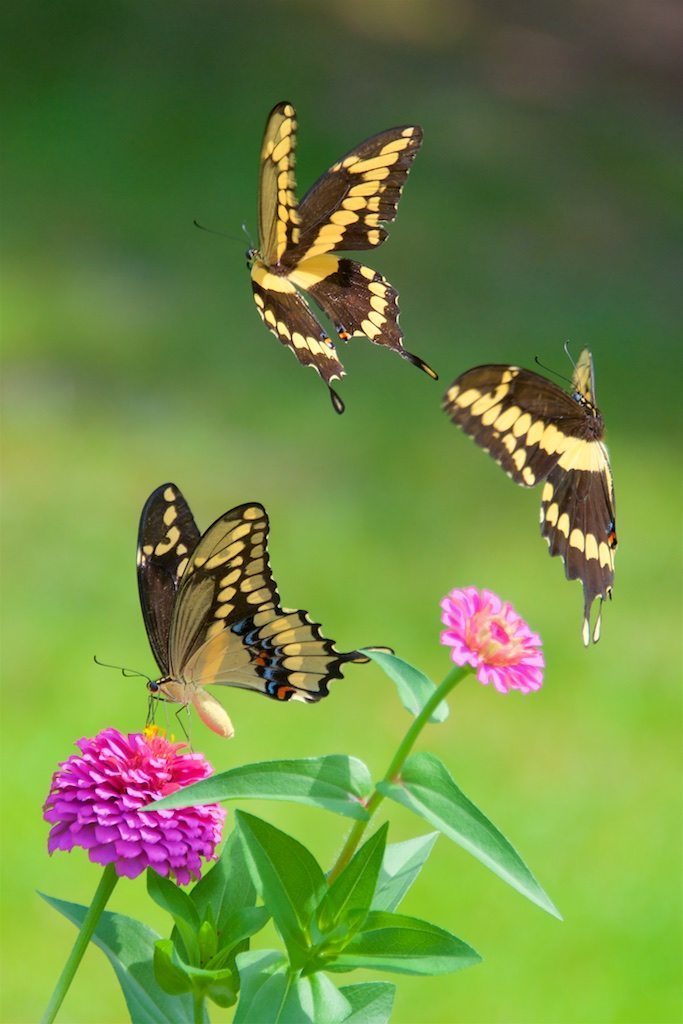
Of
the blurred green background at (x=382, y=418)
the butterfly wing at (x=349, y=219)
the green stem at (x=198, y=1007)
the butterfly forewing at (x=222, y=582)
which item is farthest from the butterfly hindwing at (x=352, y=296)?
the blurred green background at (x=382, y=418)

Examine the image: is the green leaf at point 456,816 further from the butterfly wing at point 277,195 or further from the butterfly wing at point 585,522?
the butterfly wing at point 277,195

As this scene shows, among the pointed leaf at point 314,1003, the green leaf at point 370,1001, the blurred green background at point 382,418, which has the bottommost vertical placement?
the pointed leaf at point 314,1003

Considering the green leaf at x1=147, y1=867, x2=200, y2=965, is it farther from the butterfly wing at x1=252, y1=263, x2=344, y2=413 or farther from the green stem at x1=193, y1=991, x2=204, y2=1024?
the butterfly wing at x1=252, y1=263, x2=344, y2=413

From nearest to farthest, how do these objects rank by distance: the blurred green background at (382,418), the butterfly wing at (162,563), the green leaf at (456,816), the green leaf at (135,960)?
1. the green leaf at (456,816)
2. the green leaf at (135,960)
3. the butterfly wing at (162,563)
4. the blurred green background at (382,418)

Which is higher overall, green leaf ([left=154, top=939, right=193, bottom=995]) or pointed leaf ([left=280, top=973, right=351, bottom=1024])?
pointed leaf ([left=280, top=973, right=351, bottom=1024])

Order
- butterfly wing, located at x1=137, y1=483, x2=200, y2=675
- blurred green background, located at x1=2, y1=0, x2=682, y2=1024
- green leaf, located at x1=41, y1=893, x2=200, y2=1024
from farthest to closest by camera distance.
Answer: blurred green background, located at x1=2, y1=0, x2=682, y2=1024 < butterfly wing, located at x1=137, y1=483, x2=200, y2=675 < green leaf, located at x1=41, y1=893, x2=200, y2=1024

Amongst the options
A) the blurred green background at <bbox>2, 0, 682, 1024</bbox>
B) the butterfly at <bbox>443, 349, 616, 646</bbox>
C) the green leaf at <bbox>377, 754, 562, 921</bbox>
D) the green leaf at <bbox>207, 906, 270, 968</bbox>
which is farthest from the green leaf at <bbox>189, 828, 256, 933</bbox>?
the blurred green background at <bbox>2, 0, 682, 1024</bbox>

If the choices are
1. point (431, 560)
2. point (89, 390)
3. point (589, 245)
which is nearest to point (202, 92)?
point (589, 245)
